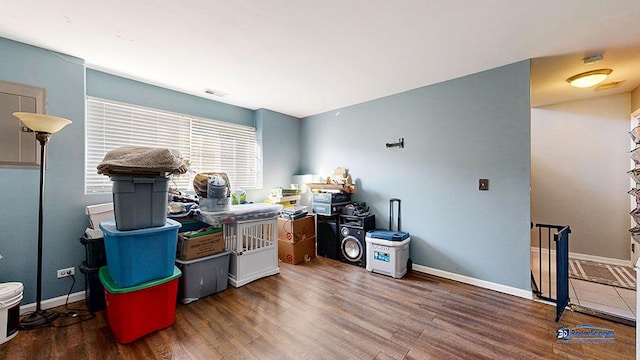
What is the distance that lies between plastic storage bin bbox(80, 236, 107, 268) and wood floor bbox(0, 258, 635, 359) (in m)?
0.47

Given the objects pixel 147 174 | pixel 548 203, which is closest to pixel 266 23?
pixel 147 174

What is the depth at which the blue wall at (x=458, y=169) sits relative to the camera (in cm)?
255

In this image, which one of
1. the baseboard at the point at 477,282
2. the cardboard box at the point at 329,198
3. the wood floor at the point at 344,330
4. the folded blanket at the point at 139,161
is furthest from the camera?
the cardboard box at the point at 329,198

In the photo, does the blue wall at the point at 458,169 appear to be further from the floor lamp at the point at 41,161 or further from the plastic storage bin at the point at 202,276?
the floor lamp at the point at 41,161

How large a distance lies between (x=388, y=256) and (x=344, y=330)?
130 cm

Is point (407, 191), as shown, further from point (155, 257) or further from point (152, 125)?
point (152, 125)

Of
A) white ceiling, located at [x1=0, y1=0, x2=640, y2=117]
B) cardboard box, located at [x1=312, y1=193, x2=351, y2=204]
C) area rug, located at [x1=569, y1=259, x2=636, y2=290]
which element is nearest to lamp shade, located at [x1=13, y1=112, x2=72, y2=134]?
white ceiling, located at [x1=0, y1=0, x2=640, y2=117]

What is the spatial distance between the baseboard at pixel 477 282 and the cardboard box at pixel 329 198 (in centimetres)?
140

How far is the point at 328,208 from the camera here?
3.67m

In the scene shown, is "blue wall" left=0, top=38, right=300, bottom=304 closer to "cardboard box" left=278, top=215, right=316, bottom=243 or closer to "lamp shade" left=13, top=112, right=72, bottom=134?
"lamp shade" left=13, top=112, right=72, bottom=134

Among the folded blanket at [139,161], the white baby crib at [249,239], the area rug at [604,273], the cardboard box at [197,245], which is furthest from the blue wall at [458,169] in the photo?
the folded blanket at [139,161]

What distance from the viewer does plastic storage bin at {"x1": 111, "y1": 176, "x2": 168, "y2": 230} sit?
1871 mm

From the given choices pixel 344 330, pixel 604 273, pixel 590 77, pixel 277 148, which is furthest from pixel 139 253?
pixel 604 273

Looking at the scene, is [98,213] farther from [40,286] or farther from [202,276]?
[202,276]
